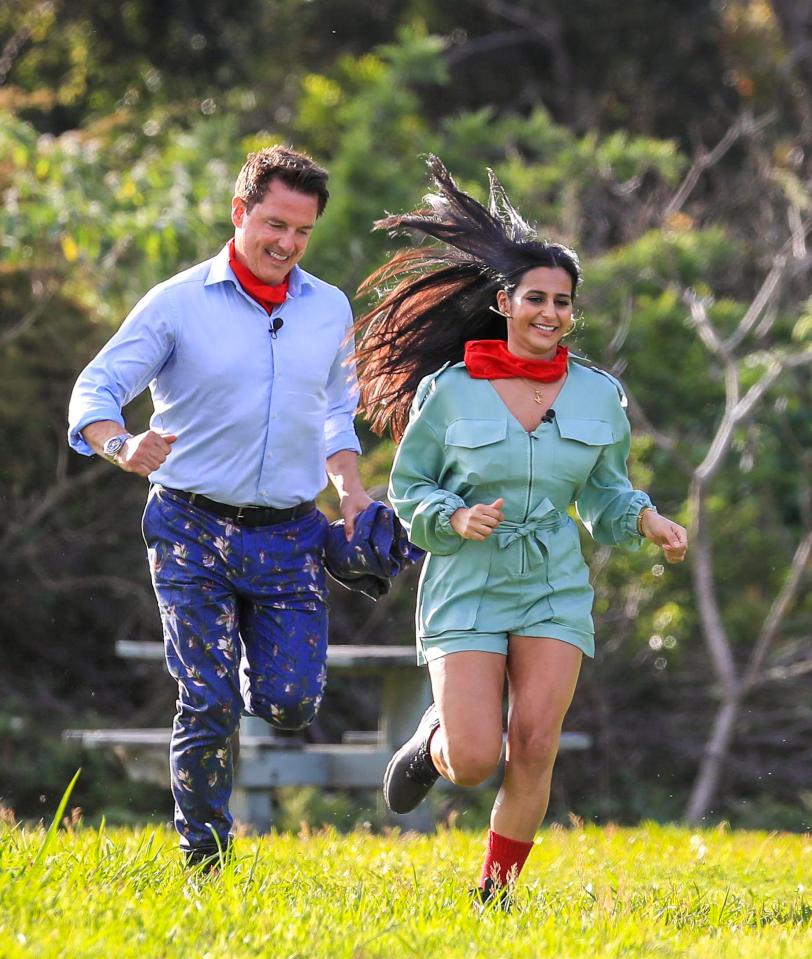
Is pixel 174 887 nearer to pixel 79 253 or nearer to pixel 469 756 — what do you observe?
pixel 469 756

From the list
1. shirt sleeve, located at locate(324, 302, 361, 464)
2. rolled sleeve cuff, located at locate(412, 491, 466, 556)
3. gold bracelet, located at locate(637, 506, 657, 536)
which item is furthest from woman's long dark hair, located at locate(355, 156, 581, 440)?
gold bracelet, located at locate(637, 506, 657, 536)

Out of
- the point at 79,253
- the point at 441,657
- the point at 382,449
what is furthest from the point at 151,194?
the point at 441,657

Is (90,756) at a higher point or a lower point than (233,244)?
lower

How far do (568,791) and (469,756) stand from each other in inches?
394

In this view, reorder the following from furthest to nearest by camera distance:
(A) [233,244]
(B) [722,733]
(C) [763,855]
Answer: (B) [722,733] < (C) [763,855] < (A) [233,244]

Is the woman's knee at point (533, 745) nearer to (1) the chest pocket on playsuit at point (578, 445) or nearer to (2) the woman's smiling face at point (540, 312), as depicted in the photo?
(1) the chest pocket on playsuit at point (578, 445)

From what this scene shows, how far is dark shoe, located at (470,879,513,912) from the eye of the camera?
4.36 m

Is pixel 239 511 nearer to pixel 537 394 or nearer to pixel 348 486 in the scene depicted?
pixel 348 486

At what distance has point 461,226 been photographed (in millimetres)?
5395

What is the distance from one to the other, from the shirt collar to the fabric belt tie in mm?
1151

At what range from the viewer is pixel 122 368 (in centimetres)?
499

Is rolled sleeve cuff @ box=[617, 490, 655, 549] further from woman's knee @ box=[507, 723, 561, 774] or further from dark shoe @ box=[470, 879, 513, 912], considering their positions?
dark shoe @ box=[470, 879, 513, 912]

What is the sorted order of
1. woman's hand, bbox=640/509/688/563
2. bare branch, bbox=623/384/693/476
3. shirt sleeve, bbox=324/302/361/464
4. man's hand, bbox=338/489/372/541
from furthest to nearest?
bare branch, bbox=623/384/693/476, shirt sleeve, bbox=324/302/361/464, man's hand, bbox=338/489/372/541, woman's hand, bbox=640/509/688/563

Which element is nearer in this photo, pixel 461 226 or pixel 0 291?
pixel 461 226
